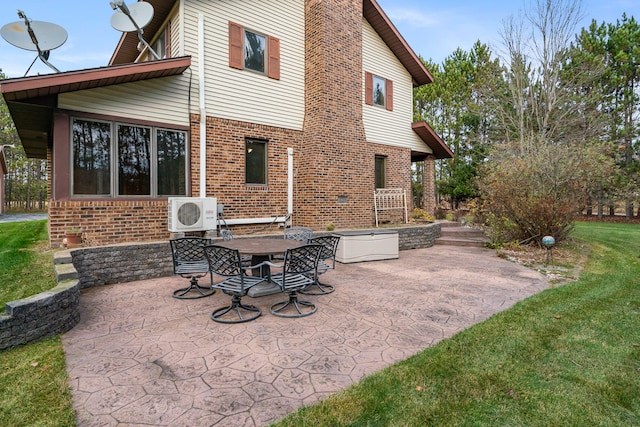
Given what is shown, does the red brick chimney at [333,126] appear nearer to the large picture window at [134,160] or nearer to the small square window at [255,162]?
the small square window at [255,162]

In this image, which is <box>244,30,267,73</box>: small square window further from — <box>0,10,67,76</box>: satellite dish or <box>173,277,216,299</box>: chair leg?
<box>173,277,216,299</box>: chair leg

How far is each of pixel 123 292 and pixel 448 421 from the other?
4.85 m

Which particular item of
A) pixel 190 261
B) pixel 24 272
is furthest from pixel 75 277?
pixel 24 272

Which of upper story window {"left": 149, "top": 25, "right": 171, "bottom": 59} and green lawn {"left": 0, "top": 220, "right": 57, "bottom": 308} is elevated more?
upper story window {"left": 149, "top": 25, "right": 171, "bottom": 59}

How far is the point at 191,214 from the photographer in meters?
6.67

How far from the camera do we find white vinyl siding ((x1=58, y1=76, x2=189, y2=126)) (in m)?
6.24

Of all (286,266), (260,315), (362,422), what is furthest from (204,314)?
(362,422)

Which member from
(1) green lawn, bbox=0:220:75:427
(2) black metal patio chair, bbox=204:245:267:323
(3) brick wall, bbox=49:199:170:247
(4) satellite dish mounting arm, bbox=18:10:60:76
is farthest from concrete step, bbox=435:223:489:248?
(4) satellite dish mounting arm, bbox=18:10:60:76

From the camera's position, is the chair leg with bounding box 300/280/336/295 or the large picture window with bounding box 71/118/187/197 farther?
the large picture window with bounding box 71/118/187/197

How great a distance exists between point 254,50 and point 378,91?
454cm

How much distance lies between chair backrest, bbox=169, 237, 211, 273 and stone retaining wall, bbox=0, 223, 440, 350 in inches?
46.2

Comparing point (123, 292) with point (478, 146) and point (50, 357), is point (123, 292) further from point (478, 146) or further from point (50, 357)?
point (478, 146)

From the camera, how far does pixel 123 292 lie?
512 cm

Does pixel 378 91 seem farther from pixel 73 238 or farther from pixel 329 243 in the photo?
pixel 73 238
